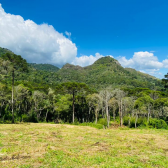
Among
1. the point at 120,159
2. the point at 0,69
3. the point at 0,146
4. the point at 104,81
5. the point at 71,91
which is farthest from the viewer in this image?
the point at 104,81

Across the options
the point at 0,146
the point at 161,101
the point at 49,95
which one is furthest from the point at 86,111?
the point at 0,146

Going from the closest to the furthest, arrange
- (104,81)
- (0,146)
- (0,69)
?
(0,146)
(0,69)
(104,81)

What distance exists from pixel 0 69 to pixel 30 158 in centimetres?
1612

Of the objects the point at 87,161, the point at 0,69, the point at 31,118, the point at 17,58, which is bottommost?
the point at 31,118

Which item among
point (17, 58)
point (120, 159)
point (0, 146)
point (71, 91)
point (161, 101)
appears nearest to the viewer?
point (120, 159)

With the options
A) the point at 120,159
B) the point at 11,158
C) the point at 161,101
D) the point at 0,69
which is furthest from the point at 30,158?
the point at 161,101

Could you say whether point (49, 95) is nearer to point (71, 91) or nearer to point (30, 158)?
point (71, 91)

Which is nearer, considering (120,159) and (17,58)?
(120,159)

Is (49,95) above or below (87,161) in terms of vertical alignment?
above

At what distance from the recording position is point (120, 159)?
24.4 ft

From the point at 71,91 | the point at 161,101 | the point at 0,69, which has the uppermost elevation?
the point at 0,69

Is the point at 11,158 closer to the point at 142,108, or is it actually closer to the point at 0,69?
the point at 0,69

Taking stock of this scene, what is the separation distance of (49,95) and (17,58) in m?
15.1

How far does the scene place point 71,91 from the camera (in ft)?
101
